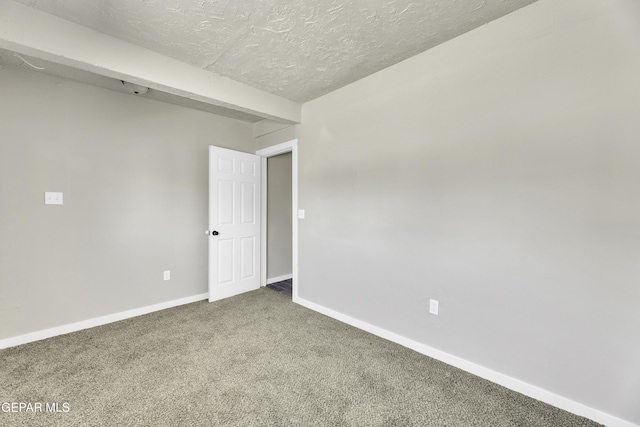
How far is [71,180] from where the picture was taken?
2551mm

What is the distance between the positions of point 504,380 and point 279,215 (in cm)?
340

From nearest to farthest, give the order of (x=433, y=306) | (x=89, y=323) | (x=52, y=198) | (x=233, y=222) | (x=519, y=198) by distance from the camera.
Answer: (x=519, y=198) < (x=433, y=306) < (x=52, y=198) < (x=89, y=323) < (x=233, y=222)

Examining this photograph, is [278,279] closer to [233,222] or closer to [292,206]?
[233,222]

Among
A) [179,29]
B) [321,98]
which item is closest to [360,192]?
[321,98]

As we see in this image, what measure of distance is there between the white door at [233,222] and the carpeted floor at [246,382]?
906mm

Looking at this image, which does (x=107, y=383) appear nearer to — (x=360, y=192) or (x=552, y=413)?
(x=360, y=192)

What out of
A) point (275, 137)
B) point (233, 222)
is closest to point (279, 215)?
A: point (233, 222)

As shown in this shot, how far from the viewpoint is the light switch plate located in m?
2.43

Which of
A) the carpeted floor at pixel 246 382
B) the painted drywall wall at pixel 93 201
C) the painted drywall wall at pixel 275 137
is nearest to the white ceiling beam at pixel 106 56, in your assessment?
the painted drywall wall at pixel 275 137

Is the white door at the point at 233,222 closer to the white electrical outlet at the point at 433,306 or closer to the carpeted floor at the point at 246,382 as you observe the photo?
the carpeted floor at the point at 246,382

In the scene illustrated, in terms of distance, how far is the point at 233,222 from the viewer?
3.54 metres

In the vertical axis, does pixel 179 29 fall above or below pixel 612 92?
above

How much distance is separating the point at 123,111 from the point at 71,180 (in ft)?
2.97

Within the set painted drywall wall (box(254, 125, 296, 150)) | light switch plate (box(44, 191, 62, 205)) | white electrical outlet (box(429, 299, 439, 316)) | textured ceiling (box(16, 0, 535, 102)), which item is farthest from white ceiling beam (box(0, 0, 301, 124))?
white electrical outlet (box(429, 299, 439, 316))
